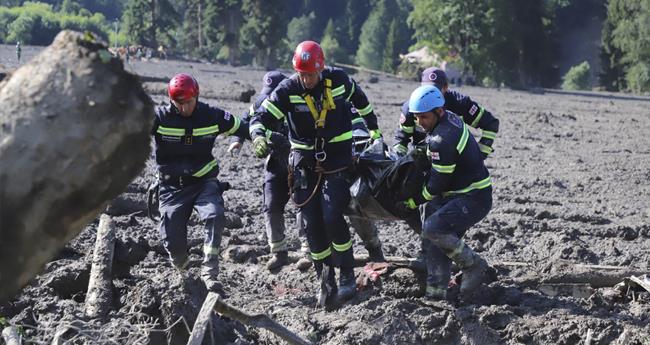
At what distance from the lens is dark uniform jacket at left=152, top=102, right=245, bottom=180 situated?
811 centimetres

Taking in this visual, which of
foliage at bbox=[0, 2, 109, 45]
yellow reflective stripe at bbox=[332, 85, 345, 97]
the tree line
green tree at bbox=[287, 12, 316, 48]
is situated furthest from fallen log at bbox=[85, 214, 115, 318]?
green tree at bbox=[287, 12, 316, 48]

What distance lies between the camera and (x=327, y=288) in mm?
7969

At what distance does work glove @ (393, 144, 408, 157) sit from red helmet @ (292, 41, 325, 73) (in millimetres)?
1305

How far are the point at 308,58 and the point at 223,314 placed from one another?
2.71m

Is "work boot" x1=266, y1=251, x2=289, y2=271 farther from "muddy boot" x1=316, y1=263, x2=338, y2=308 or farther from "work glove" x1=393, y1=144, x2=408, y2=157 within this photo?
"work glove" x1=393, y1=144, x2=408, y2=157

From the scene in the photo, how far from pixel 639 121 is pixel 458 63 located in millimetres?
37503

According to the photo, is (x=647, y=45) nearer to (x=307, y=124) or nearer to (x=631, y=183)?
(x=631, y=183)

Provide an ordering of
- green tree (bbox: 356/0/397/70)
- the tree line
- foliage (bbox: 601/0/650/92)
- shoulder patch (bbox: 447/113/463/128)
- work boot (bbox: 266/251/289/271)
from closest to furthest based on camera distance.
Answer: shoulder patch (bbox: 447/113/463/128) → work boot (bbox: 266/251/289/271) → foliage (bbox: 601/0/650/92) → the tree line → green tree (bbox: 356/0/397/70)

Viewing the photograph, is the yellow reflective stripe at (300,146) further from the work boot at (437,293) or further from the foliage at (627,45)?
the foliage at (627,45)

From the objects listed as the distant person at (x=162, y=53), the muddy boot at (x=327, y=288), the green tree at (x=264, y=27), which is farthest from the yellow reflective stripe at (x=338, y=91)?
the green tree at (x=264, y=27)

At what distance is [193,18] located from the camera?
263 ft

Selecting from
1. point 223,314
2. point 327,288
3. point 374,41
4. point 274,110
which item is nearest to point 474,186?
point 327,288

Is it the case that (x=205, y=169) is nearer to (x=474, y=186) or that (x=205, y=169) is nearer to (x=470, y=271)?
(x=474, y=186)

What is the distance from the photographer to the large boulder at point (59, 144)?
3773mm
